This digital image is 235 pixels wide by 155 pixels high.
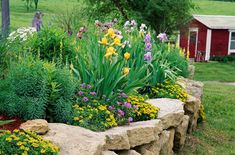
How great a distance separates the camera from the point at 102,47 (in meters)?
6.75

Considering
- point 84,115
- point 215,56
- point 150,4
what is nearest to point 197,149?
point 84,115

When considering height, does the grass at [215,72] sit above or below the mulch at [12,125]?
below

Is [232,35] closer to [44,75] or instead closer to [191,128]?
[191,128]

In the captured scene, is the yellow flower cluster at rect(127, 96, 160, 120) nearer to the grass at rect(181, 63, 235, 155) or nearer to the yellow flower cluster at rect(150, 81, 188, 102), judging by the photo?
the yellow flower cluster at rect(150, 81, 188, 102)

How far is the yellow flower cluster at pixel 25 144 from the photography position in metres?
4.09

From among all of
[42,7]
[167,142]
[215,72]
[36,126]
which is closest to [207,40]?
[215,72]

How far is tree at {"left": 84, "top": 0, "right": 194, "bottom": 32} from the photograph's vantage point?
22.8m

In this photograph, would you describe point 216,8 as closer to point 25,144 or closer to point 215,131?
point 215,131

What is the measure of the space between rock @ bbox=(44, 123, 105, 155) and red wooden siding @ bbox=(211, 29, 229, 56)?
29.5m

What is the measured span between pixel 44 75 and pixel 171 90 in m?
3.16

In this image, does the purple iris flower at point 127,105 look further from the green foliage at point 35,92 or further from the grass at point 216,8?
the grass at point 216,8

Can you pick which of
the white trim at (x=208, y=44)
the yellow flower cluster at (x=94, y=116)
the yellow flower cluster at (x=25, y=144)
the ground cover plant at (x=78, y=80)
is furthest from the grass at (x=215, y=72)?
the yellow flower cluster at (x=25, y=144)

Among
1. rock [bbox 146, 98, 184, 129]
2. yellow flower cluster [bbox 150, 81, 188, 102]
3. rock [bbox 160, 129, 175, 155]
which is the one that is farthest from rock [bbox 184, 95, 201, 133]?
rock [bbox 160, 129, 175, 155]

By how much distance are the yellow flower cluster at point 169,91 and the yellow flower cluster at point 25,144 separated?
3.59 m
